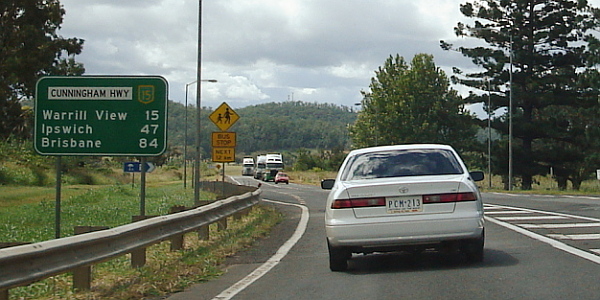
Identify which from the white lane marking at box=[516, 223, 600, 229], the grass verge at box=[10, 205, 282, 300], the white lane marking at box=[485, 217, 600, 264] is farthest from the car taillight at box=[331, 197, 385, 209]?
the white lane marking at box=[516, 223, 600, 229]

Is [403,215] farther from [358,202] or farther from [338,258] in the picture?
[338,258]

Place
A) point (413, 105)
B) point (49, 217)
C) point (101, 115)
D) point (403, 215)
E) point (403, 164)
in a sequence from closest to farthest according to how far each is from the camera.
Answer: point (403, 215), point (403, 164), point (101, 115), point (49, 217), point (413, 105)

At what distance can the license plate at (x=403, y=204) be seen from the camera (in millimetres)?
9414

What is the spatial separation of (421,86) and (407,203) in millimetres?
68813

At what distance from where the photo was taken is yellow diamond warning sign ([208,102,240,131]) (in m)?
22.5

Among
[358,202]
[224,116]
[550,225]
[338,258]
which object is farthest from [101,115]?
[224,116]

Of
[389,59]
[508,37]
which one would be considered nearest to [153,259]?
[508,37]

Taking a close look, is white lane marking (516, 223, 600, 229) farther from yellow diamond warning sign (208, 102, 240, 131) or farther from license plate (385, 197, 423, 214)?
yellow diamond warning sign (208, 102, 240, 131)

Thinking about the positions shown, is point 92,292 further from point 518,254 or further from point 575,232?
point 575,232

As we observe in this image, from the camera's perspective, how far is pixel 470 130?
74812 mm

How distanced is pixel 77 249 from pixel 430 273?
13.8 feet

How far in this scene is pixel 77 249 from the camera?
7.70 meters

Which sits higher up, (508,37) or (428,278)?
(508,37)

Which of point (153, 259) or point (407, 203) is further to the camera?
point (153, 259)
